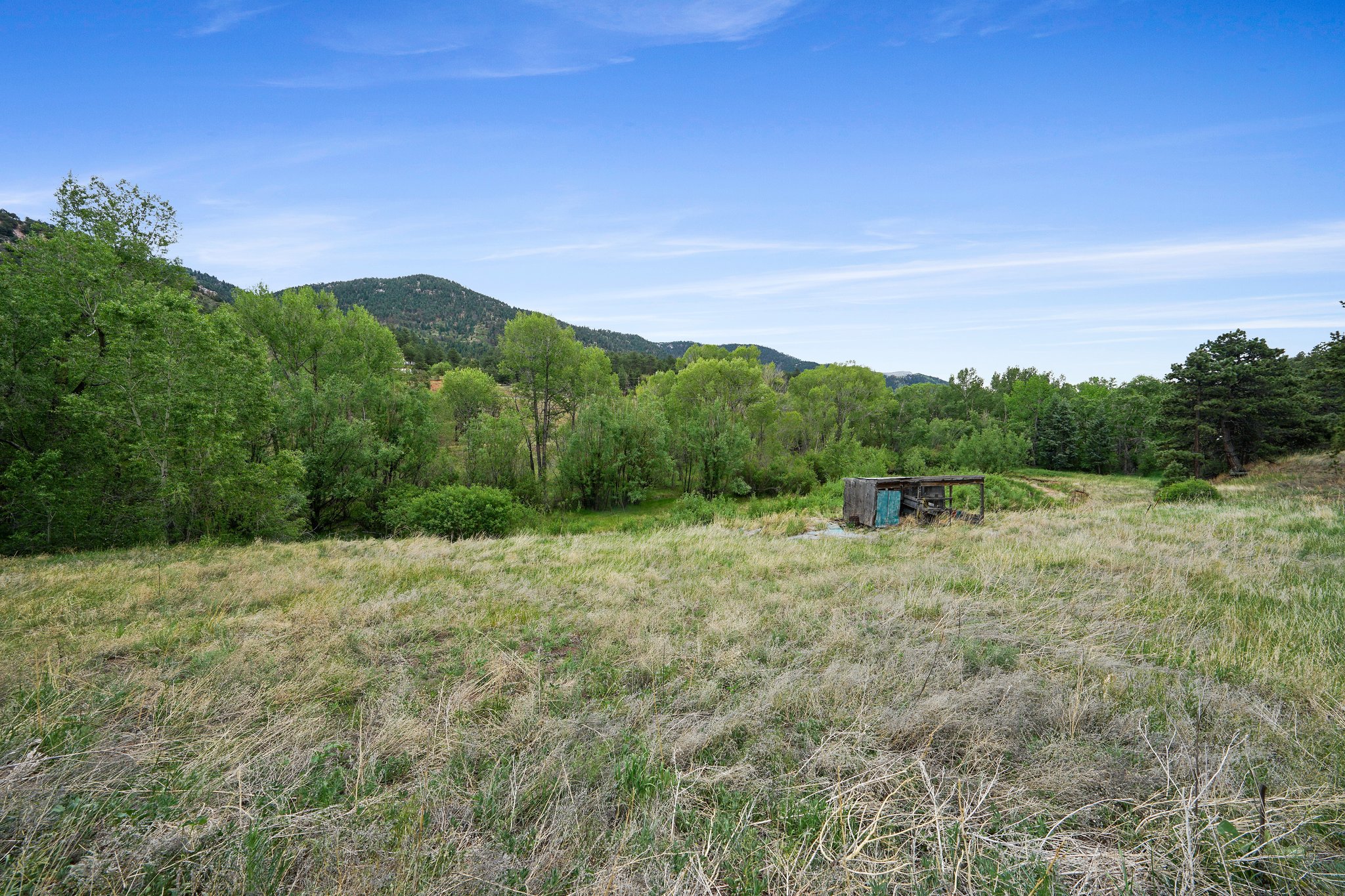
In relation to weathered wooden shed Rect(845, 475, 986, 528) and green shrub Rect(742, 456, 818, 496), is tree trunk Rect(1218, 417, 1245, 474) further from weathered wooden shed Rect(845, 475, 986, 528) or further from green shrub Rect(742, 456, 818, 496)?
weathered wooden shed Rect(845, 475, 986, 528)

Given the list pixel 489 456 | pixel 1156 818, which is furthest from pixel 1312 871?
pixel 489 456

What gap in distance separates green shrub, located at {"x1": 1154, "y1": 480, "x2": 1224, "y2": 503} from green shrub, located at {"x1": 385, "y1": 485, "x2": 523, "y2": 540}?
105ft

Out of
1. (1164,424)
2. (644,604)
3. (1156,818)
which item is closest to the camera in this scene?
(1156,818)

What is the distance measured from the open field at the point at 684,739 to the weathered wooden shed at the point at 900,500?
32.6 feet

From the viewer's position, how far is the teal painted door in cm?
1827

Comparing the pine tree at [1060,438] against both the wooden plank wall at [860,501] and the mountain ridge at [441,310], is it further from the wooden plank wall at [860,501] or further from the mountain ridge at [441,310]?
the mountain ridge at [441,310]

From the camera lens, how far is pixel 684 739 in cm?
380

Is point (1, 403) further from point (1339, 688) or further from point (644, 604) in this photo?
point (1339, 688)

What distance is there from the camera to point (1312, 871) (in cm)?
245

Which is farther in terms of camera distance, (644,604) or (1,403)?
(1,403)

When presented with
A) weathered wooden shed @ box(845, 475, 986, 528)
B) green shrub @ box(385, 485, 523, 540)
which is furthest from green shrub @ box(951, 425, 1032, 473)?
green shrub @ box(385, 485, 523, 540)

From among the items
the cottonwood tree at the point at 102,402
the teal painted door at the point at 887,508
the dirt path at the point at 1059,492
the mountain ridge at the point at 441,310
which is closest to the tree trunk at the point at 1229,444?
the dirt path at the point at 1059,492

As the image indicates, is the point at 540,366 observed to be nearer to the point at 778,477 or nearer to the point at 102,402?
the point at 778,477

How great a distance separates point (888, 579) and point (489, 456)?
31.4 metres
